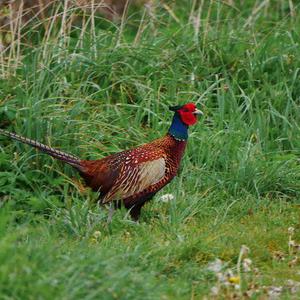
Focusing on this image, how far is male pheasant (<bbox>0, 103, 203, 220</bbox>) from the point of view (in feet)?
24.2

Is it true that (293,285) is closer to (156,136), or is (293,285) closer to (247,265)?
(247,265)

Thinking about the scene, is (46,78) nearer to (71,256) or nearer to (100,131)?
(100,131)

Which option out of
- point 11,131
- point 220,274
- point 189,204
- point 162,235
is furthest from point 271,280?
point 11,131

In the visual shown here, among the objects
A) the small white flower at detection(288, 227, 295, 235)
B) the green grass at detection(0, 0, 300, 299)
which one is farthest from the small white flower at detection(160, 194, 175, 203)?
the small white flower at detection(288, 227, 295, 235)

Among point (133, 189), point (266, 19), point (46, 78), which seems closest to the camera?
point (133, 189)

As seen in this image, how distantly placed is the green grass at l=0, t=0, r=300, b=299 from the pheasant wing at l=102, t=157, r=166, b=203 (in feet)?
0.67

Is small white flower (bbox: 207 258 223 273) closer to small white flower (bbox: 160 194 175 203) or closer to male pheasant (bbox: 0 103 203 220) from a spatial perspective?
male pheasant (bbox: 0 103 203 220)

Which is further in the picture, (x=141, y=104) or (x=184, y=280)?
(x=141, y=104)

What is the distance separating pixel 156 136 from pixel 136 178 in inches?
44.4

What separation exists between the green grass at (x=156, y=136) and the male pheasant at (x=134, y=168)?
158mm

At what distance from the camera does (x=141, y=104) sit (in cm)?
871

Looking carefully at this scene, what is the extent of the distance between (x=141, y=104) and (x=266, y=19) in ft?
7.35

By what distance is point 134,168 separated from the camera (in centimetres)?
740

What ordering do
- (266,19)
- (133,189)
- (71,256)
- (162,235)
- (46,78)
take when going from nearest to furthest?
1. (71,256)
2. (162,235)
3. (133,189)
4. (46,78)
5. (266,19)
